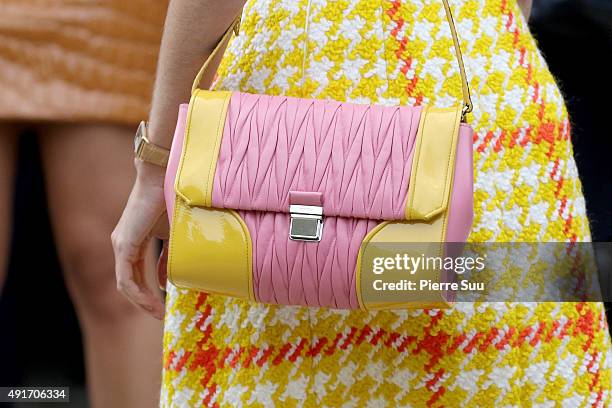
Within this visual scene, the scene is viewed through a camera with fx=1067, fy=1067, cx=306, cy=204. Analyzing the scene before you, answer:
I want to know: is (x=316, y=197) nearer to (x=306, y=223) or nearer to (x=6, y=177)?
(x=306, y=223)

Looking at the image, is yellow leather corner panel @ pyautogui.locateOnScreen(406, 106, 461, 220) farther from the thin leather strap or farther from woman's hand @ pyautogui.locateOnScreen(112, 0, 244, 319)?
woman's hand @ pyautogui.locateOnScreen(112, 0, 244, 319)

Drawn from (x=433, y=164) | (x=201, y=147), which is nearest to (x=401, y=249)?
(x=433, y=164)

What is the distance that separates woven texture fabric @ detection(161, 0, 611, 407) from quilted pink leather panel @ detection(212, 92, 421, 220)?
9 cm

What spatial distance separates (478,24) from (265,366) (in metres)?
0.42

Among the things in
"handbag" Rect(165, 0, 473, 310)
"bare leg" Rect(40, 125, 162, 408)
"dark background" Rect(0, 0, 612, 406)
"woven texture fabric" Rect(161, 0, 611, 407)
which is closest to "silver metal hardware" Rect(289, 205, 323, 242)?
"handbag" Rect(165, 0, 473, 310)

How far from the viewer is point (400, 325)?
1091 millimetres

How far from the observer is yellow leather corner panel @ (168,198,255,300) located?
38.8 inches

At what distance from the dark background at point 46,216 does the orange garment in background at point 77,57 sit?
0.21m

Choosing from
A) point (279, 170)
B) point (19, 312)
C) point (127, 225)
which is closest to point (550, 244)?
point (279, 170)

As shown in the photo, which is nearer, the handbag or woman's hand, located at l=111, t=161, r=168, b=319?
the handbag

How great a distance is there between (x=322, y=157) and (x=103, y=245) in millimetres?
849

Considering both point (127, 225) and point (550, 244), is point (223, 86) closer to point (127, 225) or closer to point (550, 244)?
point (127, 225)

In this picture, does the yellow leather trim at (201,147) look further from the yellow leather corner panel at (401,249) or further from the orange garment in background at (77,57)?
the orange garment in background at (77,57)

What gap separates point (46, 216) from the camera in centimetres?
261
